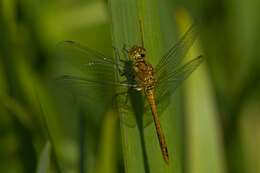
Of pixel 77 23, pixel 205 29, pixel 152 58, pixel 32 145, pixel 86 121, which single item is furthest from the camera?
pixel 205 29

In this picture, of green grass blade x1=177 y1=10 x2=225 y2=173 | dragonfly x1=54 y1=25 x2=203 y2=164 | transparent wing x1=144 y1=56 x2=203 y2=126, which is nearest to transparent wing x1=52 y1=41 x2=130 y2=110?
dragonfly x1=54 y1=25 x2=203 y2=164

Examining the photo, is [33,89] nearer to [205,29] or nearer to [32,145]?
[32,145]

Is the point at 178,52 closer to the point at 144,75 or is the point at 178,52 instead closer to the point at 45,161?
the point at 144,75

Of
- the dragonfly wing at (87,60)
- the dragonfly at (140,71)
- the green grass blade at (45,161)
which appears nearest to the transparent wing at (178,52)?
the dragonfly at (140,71)

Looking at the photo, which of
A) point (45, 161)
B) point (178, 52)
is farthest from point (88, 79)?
point (45, 161)

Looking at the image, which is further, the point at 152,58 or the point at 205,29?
the point at 205,29

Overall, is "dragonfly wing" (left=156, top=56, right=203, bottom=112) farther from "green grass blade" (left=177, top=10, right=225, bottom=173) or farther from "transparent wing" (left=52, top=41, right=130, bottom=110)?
"transparent wing" (left=52, top=41, right=130, bottom=110)

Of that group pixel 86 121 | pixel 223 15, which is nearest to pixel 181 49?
pixel 86 121
